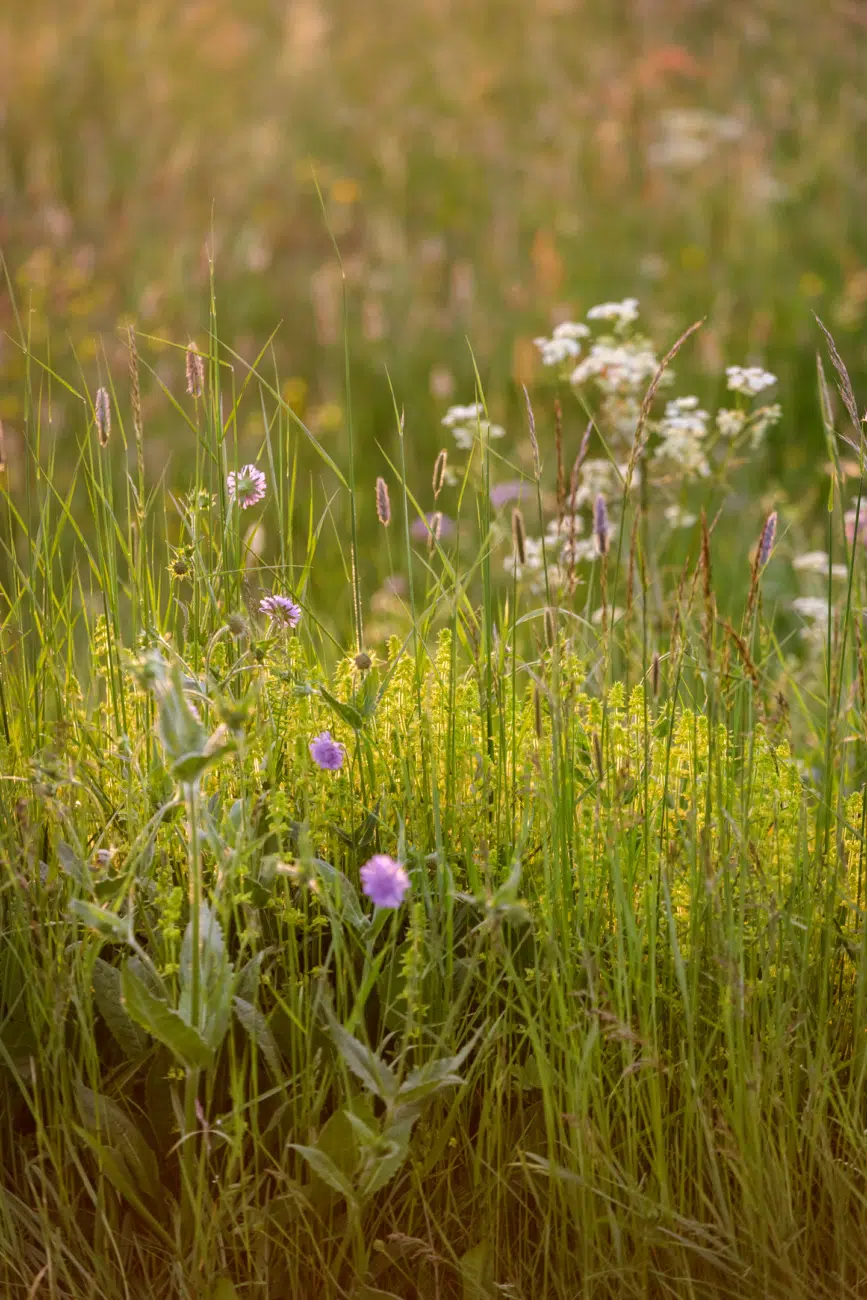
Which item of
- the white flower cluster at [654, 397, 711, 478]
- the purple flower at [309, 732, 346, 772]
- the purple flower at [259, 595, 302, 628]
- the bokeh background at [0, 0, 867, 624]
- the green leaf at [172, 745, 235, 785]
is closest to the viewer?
the green leaf at [172, 745, 235, 785]

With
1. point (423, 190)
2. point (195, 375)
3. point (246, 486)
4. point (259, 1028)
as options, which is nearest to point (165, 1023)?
point (259, 1028)

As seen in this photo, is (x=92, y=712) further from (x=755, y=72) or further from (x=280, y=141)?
(x=755, y=72)

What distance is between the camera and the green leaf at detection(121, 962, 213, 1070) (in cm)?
115

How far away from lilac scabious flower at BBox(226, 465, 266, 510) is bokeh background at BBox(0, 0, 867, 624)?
2630 mm

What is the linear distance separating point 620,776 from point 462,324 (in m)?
4.48

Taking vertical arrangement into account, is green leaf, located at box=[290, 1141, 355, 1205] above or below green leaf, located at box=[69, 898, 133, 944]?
below

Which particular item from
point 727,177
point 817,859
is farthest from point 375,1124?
point 727,177

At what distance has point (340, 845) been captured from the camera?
5.15 feet

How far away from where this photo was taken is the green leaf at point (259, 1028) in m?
1.29

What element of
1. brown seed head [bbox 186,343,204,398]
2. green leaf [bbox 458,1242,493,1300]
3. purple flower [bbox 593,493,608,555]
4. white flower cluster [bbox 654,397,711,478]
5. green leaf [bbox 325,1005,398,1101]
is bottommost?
green leaf [bbox 458,1242,493,1300]

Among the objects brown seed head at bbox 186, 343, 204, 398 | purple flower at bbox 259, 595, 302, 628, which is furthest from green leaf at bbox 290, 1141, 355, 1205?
brown seed head at bbox 186, 343, 204, 398

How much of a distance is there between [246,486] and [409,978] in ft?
2.20

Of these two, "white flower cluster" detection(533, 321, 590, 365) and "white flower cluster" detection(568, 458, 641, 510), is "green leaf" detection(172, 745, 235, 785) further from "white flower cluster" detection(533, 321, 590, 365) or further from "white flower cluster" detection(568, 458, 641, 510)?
"white flower cluster" detection(568, 458, 641, 510)

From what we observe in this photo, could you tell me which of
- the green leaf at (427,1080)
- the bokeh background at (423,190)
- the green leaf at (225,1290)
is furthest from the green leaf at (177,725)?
the bokeh background at (423,190)
